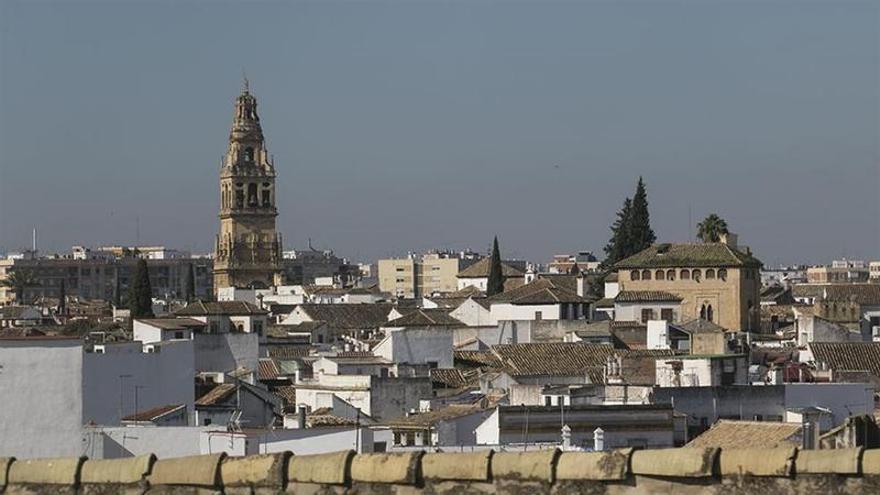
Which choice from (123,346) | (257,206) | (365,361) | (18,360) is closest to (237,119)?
(257,206)

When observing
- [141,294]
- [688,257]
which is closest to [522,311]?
[688,257]

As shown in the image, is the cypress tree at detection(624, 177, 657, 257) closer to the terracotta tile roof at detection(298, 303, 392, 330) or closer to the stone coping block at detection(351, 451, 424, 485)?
the terracotta tile roof at detection(298, 303, 392, 330)

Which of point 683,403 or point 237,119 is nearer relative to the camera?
point 683,403

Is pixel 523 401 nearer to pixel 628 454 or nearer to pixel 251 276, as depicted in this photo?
pixel 628 454

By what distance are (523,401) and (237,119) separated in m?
104

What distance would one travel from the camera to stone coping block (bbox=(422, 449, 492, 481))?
1023 centimetres

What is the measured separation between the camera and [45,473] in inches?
420

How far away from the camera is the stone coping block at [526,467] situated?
403 inches

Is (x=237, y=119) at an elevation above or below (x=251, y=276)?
above

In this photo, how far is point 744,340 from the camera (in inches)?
2373

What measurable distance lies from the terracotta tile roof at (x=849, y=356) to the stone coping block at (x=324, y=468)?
39034 mm

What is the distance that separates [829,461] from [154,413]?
22.5 meters

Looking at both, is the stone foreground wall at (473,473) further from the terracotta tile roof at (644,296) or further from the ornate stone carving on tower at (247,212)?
the ornate stone carving on tower at (247,212)

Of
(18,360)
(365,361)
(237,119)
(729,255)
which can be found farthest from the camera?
(237,119)
